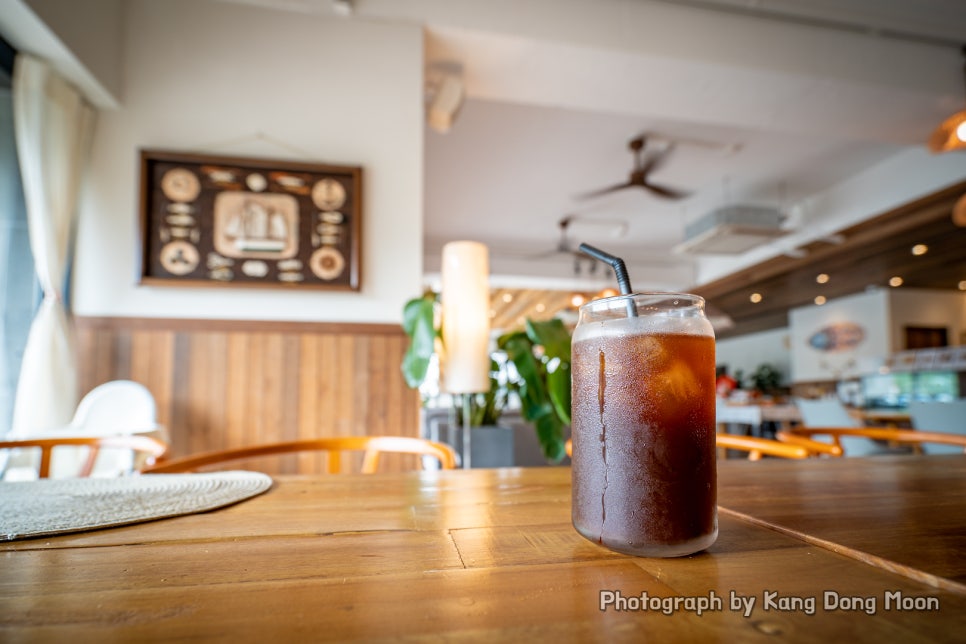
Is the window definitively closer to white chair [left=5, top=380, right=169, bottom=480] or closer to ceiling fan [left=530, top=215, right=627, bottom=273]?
white chair [left=5, top=380, right=169, bottom=480]

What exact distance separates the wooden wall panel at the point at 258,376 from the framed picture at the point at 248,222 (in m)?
0.25

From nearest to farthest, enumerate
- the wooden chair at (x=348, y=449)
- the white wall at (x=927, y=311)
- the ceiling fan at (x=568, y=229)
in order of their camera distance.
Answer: the wooden chair at (x=348, y=449), the ceiling fan at (x=568, y=229), the white wall at (x=927, y=311)

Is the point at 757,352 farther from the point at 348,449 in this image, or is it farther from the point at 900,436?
the point at 348,449

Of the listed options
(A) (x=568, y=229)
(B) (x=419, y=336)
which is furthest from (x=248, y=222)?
(A) (x=568, y=229)

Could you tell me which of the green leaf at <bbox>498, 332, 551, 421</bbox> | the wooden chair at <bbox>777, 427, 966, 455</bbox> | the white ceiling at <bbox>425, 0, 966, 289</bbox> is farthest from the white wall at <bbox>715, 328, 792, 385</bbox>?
the wooden chair at <bbox>777, 427, 966, 455</bbox>

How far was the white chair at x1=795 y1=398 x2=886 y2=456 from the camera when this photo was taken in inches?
177

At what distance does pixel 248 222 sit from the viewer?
2875 millimetres

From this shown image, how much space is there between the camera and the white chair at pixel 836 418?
449 cm

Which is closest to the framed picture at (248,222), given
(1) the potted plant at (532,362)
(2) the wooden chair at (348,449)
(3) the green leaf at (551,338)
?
(1) the potted plant at (532,362)

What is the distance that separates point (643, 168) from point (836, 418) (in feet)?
9.99

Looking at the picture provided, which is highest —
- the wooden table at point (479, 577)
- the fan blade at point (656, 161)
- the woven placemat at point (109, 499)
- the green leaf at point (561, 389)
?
the fan blade at point (656, 161)

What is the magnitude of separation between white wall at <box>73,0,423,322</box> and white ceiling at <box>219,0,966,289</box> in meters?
0.23

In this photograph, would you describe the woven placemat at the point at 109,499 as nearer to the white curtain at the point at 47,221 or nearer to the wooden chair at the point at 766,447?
the wooden chair at the point at 766,447

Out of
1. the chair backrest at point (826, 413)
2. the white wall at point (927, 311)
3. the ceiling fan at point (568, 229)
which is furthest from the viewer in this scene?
the white wall at point (927, 311)
